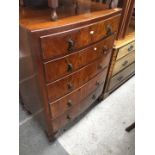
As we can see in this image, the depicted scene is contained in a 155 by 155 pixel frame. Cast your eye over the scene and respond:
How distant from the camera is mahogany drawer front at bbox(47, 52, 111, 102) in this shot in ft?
3.12

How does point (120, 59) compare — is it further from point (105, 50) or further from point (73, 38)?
point (73, 38)

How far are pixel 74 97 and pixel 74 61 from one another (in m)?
0.33

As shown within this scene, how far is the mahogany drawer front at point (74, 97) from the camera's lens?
1.06 meters

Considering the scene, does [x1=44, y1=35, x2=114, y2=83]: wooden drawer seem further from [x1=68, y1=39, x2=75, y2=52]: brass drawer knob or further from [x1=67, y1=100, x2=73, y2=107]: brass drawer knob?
[x1=67, y1=100, x2=73, y2=107]: brass drawer knob

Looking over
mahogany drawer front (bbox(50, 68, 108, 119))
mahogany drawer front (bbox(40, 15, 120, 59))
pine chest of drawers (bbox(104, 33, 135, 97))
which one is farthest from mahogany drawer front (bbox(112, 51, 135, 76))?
mahogany drawer front (bbox(40, 15, 120, 59))

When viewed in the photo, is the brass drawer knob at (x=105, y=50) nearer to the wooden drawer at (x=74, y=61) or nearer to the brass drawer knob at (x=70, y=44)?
the wooden drawer at (x=74, y=61)

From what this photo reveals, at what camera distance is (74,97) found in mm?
1166

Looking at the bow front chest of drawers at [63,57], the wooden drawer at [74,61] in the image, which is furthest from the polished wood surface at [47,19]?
the wooden drawer at [74,61]

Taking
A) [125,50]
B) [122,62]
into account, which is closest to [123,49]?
[125,50]

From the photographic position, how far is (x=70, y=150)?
1259 millimetres

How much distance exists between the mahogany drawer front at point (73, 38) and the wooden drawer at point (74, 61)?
0.14 feet
